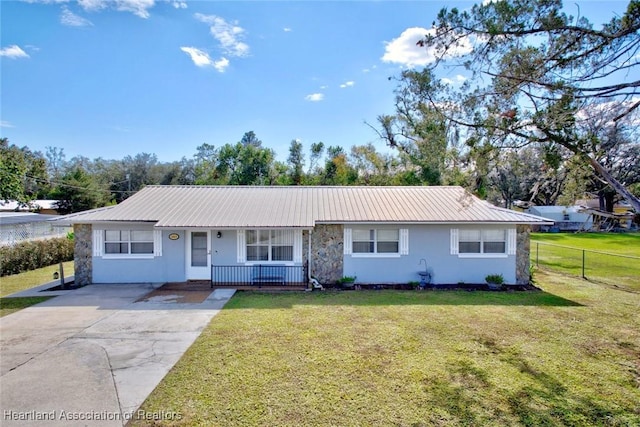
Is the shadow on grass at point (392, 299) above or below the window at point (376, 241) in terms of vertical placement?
below

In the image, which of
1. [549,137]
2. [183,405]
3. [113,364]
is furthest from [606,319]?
[113,364]

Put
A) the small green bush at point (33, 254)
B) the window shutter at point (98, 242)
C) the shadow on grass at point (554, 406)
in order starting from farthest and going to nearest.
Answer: the small green bush at point (33, 254)
the window shutter at point (98, 242)
the shadow on grass at point (554, 406)

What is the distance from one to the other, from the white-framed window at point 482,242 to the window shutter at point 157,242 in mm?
11095

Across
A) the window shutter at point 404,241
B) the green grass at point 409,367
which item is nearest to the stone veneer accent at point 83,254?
the green grass at point 409,367

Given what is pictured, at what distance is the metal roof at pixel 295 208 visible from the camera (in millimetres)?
12633

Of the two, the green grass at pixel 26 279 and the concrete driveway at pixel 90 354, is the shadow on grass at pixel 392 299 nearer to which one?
the concrete driveway at pixel 90 354

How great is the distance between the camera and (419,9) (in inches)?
330

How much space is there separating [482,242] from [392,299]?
4.63 metres

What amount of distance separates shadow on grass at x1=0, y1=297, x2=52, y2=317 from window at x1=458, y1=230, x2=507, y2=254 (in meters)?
14.5

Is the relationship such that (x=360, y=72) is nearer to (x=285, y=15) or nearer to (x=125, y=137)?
(x=285, y=15)

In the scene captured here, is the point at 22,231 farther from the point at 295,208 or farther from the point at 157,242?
the point at 295,208

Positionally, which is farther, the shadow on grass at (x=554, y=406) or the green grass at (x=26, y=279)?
the green grass at (x=26, y=279)

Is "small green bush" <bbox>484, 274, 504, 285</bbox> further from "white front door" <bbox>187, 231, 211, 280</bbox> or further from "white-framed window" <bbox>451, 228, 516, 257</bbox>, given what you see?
"white front door" <bbox>187, 231, 211, 280</bbox>

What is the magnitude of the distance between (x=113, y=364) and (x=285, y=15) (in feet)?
35.8
